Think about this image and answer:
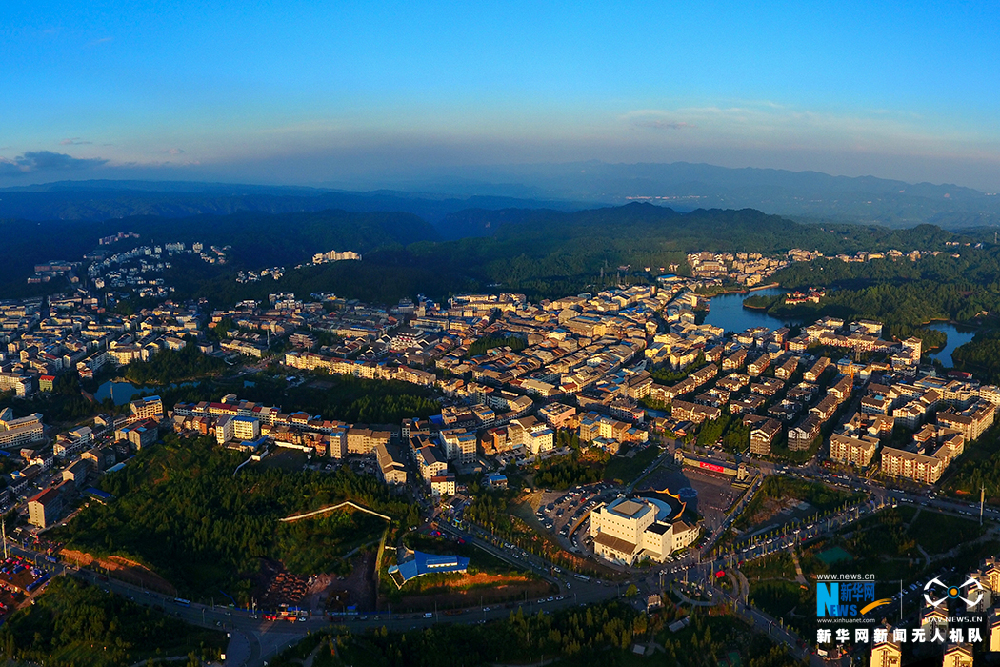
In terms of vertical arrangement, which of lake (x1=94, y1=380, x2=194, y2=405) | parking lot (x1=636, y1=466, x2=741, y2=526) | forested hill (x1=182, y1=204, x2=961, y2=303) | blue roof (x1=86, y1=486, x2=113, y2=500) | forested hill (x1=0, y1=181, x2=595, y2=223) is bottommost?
blue roof (x1=86, y1=486, x2=113, y2=500)

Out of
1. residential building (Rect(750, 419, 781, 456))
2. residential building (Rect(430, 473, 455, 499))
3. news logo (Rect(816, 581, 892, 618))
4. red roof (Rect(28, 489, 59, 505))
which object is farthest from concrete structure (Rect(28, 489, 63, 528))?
A: residential building (Rect(750, 419, 781, 456))

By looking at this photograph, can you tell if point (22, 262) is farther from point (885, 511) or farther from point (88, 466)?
point (885, 511)

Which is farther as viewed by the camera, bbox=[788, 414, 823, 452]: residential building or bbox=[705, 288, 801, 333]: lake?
bbox=[705, 288, 801, 333]: lake

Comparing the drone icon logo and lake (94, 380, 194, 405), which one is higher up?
the drone icon logo

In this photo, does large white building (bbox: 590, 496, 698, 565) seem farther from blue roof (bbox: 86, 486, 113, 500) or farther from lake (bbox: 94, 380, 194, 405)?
lake (bbox: 94, 380, 194, 405)

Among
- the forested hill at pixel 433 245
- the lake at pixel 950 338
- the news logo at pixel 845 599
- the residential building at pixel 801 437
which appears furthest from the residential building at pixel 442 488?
the forested hill at pixel 433 245

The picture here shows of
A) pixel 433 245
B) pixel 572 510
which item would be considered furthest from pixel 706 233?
pixel 572 510
